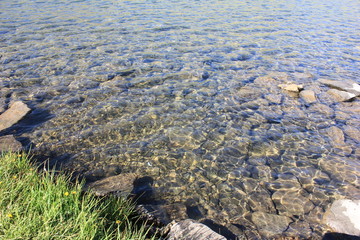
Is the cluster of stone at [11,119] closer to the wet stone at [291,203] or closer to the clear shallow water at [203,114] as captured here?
the clear shallow water at [203,114]

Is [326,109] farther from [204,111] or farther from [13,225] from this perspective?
[13,225]

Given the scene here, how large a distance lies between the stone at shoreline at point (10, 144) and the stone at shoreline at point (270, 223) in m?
5.68

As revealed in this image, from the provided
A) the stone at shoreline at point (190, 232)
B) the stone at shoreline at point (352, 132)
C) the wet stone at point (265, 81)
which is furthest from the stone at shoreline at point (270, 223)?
the wet stone at point (265, 81)

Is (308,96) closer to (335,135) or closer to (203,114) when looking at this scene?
(335,135)

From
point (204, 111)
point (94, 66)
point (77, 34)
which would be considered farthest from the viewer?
point (77, 34)

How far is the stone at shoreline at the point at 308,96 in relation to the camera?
10.0m

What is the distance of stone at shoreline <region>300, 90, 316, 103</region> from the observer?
10.0 meters

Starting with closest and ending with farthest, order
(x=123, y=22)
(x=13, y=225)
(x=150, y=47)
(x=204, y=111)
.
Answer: (x=13, y=225)
(x=204, y=111)
(x=150, y=47)
(x=123, y=22)

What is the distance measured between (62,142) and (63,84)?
13.3ft

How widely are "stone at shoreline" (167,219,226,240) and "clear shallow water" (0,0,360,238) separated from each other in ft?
2.79

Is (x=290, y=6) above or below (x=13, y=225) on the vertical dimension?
below

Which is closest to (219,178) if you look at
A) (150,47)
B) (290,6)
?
(150,47)

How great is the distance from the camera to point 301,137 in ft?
25.8

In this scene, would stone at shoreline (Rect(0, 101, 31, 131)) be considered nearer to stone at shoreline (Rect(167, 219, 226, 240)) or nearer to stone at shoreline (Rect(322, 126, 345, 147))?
stone at shoreline (Rect(167, 219, 226, 240))
